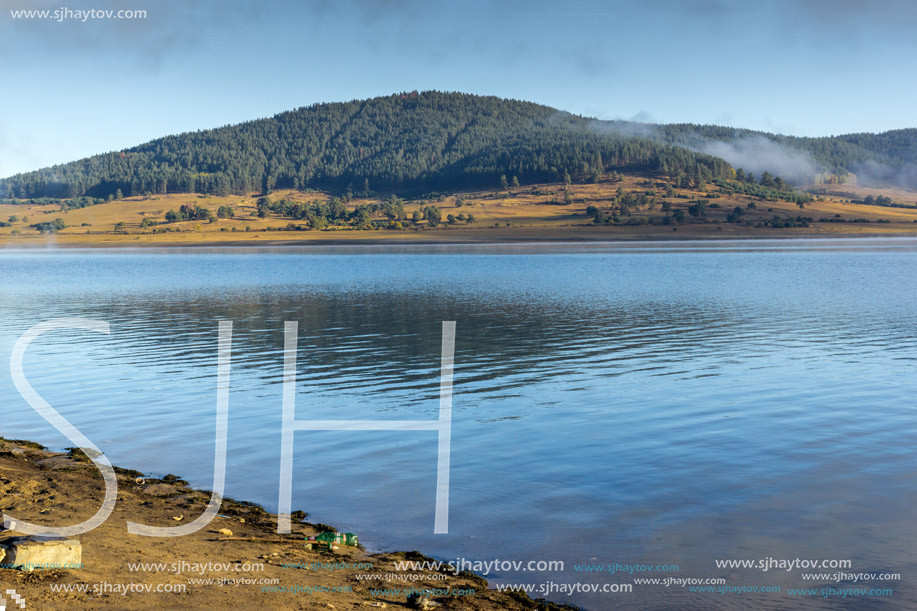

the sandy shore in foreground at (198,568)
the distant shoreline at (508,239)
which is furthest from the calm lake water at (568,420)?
the distant shoreline at (508,239)

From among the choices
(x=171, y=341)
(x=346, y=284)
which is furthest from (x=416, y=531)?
(x=346, y=284)

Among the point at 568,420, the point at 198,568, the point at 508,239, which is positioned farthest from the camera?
the point at 508,239

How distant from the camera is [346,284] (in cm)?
6800

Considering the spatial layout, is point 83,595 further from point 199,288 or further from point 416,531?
point 199,288

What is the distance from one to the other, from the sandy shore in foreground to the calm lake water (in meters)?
1.09

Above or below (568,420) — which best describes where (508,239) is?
above

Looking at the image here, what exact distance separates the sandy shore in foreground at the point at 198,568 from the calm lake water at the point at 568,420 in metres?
1.09

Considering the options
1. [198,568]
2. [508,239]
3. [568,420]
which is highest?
[508,239]

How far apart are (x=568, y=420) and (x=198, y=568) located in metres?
11.7

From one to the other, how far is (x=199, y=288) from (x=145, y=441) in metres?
49.6

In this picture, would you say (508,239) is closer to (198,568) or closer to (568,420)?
(568,420)

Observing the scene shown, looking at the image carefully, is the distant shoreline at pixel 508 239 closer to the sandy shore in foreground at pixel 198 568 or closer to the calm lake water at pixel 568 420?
the calm lake water at pixel 568 420

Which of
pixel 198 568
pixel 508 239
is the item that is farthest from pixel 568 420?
pixel 508 239

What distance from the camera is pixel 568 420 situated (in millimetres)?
19250
